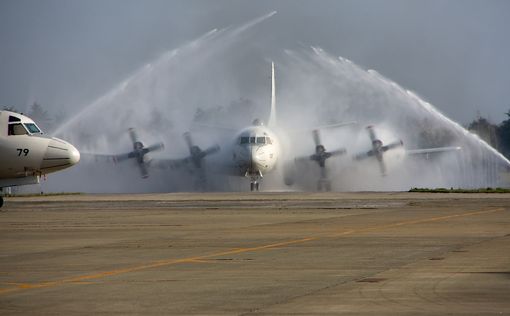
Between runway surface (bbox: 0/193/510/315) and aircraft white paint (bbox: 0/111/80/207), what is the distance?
982 centimetres

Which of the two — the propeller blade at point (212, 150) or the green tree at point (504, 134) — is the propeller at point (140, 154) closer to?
the propeller blade at point (212, 150)

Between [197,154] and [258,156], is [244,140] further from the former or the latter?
[197,154]

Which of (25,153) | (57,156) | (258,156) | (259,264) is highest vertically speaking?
(258,156)

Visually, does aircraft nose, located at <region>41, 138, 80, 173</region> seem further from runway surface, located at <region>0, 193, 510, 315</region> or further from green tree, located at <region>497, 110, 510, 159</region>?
green tree, located at <region>497, 110, 510, 159</region>

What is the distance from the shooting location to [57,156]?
47.2 meters

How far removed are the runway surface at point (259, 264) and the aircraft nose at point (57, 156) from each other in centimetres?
1013

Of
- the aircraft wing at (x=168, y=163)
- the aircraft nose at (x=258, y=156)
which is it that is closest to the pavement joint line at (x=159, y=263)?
the aircraft nose at (x=258, y=156)

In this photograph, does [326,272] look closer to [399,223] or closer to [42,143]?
[399,223]

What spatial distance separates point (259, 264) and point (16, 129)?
2994 cm

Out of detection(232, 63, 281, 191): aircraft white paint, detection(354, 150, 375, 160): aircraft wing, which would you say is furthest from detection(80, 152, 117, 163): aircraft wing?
detection(354, 150, 375, 160): aircraft wing

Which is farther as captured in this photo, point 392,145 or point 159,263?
point 392,145

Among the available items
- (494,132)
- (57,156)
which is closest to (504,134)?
(494,132)

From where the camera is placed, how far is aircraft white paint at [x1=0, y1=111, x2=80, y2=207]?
1825 inches

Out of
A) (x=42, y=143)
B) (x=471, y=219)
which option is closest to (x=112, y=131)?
(x=42, y=143)
